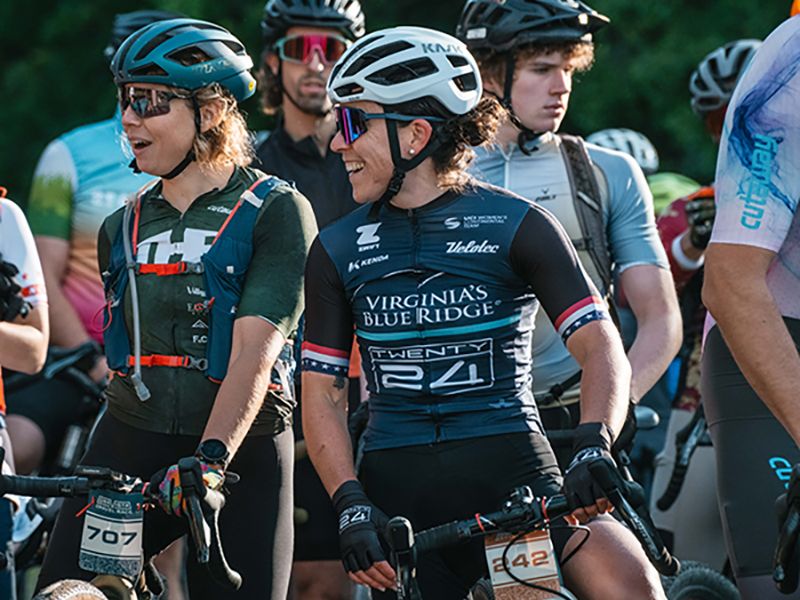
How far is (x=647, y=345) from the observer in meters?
6.61

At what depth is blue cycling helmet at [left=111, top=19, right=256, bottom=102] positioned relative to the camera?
5789 millimetres

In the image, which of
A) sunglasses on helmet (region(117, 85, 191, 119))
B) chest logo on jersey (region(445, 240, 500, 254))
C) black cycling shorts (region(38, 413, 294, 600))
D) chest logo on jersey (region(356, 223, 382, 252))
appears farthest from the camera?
sunglasses on helmet (region(117, 85, 191, 119))

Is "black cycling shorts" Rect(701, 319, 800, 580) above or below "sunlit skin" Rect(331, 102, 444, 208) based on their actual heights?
below

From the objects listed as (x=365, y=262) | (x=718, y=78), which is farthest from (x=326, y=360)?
(x=718, y=78)

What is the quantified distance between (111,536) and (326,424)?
0.73 metres

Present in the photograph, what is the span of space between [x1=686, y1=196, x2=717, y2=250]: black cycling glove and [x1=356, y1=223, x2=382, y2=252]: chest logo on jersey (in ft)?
10.7

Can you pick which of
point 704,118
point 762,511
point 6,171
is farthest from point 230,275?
point 6,171

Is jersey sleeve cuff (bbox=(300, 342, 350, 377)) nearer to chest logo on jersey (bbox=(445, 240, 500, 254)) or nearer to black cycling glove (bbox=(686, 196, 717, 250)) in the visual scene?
chest logo on jersey (bbox=(445, 240, 500, 254))

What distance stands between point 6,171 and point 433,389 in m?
12.6

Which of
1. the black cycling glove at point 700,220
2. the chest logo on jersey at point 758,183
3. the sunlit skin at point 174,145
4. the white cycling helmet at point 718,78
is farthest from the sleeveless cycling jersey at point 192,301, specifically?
the white cycling helmet at point 718,78

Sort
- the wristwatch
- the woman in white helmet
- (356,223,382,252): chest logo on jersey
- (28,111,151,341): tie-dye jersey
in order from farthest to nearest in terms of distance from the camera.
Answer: (28,111,151,341): tie-dye jersey < the wristwatch < (356,223,382,252): chest logo on jersey < the woman in white helmet

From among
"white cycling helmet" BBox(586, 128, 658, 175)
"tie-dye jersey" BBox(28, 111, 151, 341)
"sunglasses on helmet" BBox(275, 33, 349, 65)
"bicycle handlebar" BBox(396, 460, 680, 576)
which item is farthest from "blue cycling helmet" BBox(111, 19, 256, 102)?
"white cycling helmet" BBox(586, 128, 658, 175)

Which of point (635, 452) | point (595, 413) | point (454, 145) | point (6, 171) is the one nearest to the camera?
point (595, 413)

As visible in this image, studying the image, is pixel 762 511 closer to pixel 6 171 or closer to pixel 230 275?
pixel 230 275
